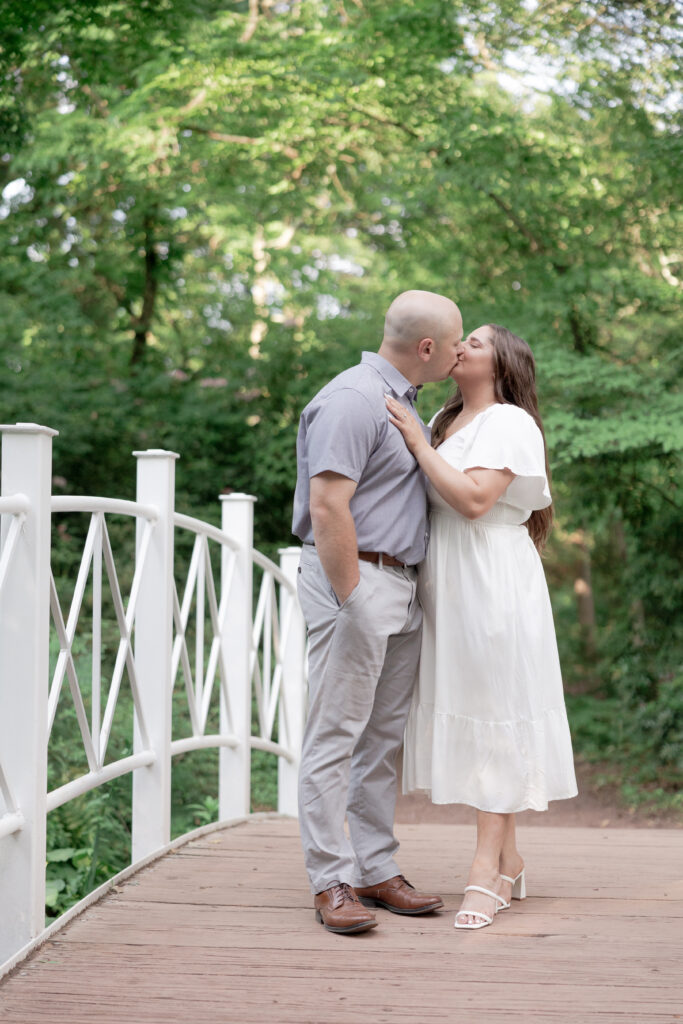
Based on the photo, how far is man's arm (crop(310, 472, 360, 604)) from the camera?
2.57 m

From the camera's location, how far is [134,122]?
30.2 feet

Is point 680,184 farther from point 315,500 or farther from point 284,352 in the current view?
point 315,500

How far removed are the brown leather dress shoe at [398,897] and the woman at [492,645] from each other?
5.5 inches

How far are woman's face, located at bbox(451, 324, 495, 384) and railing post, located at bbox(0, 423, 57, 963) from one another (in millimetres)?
1160

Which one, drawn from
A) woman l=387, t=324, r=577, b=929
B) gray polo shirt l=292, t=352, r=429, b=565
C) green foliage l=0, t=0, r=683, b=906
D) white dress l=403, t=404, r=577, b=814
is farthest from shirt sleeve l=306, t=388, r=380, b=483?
green foliage l=0, t=0, r=683, b=906

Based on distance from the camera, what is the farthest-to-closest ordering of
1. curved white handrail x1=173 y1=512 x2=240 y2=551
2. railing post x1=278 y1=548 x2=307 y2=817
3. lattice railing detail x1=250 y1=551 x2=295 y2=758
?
1. railing post x1=278 y1=548 x2=307 y2=817
2. lattice railing detail x1=250 y1=551 x2=295 y2=758
3. curved white handrail x1=173 y1=512 x2=240 y2=551

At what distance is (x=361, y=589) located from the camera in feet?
8.80

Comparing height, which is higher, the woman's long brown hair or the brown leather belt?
the woman's long brown hair

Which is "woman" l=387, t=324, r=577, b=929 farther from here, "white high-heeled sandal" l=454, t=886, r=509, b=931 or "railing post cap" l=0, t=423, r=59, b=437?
"railing post cap" l=0, t=423, r=59, b=437

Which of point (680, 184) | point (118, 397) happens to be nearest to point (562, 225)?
point (680, 184)

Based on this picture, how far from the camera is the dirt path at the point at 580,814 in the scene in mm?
8255

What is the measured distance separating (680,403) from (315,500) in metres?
5.21

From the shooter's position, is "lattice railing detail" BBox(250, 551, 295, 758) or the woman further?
"lattice railing detail" BBox(250, 551, 295, 758)

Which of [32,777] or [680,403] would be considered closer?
[32,777]
